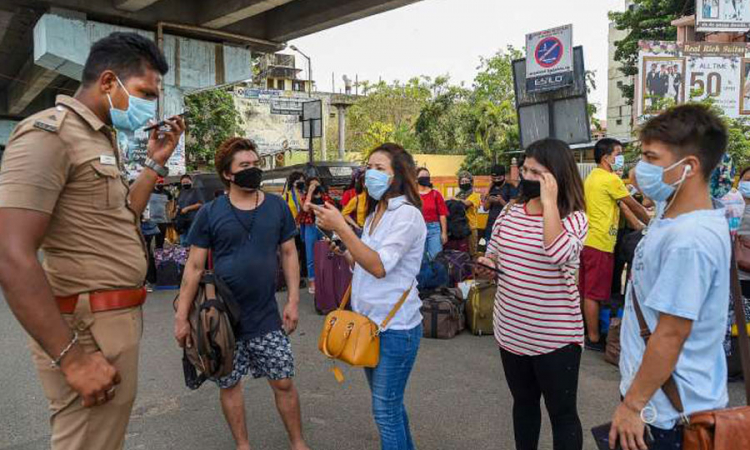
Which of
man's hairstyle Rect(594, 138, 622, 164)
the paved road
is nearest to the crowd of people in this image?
the paved road

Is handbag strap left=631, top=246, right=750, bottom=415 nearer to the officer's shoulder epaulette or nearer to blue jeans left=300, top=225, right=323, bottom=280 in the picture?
the officer's shoulder epaulette

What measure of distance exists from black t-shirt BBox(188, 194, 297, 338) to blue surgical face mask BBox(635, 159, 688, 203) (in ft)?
6.95

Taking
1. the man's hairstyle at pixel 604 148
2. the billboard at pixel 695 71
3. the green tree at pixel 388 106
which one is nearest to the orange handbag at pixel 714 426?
the man's hairstyle at pixel 604 148

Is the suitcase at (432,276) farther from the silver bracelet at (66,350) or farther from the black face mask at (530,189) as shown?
the silver bracelet at (66,350)

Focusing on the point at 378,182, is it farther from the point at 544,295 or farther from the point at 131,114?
the point at 131,114

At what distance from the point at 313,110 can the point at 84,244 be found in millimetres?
12309

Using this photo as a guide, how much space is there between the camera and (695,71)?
20750 mm

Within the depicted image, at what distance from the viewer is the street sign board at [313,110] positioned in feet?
45.0

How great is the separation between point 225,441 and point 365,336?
5.64 ft

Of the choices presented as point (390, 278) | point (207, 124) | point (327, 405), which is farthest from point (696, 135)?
point (207, 124)

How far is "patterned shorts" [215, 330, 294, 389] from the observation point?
329 cm

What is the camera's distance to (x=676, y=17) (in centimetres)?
2267

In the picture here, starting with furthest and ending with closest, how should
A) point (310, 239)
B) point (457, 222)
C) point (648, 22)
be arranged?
point (648, 22)
point (310, 239)
point (457, 222)

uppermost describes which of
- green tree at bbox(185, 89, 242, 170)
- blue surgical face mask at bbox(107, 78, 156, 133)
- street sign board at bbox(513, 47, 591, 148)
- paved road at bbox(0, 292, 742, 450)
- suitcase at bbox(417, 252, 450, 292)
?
green tree at bbox(185, 89, 242, 170)
